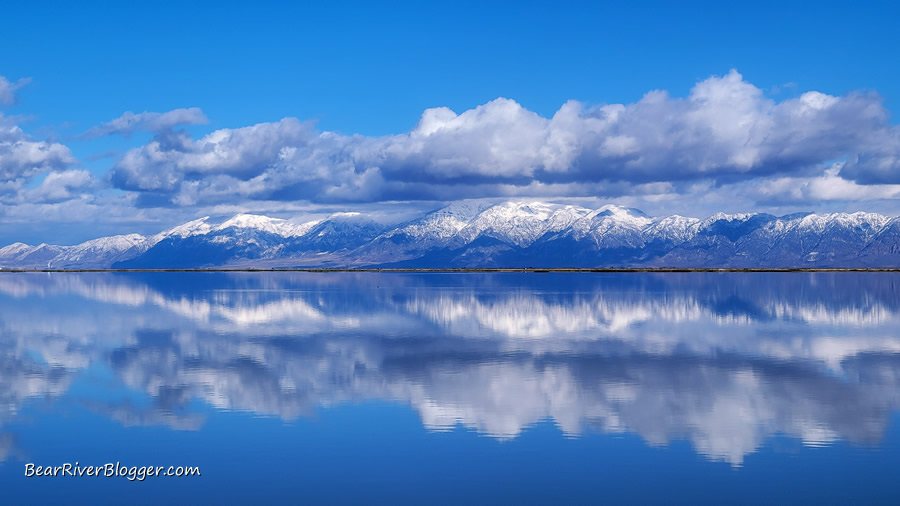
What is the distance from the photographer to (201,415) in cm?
3575

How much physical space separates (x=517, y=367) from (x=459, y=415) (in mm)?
14425

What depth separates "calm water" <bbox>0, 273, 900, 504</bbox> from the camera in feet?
84.8

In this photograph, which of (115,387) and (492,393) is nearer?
(492,393)

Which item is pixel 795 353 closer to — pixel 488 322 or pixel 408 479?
pixel 488 322

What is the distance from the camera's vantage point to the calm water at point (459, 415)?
2586cm

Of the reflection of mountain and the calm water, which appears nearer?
the calm water

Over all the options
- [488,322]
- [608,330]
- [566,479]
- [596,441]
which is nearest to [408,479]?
[566,479]

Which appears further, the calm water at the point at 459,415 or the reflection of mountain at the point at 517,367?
the reflection of mountain at the point at 517,367

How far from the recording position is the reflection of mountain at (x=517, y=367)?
35219 millimetres

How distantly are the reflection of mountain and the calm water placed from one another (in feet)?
0.78

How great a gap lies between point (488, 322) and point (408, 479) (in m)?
58.1

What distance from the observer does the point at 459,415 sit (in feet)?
117

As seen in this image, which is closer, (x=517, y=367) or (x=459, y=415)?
(x=459, y=415)

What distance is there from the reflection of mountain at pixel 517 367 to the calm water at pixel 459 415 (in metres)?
0.24
